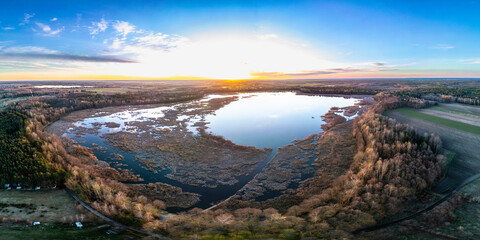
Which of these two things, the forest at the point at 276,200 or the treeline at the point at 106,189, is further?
the treeline at the point at 106,189

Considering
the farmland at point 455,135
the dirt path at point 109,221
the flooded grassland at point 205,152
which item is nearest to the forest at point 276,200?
the dirt path at point 109,221

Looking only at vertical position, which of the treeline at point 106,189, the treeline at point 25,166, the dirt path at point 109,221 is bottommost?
the dirt path at point 109,221

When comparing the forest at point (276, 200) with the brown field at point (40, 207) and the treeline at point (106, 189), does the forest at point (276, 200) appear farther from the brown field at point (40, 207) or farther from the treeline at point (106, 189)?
the brown field at point (40, 207)

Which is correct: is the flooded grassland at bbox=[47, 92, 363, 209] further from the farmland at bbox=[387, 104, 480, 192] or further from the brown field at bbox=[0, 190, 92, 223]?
the farmland at bbox=[387, 104, 480, 192]

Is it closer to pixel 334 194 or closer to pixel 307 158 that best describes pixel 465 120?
pixel 307 158

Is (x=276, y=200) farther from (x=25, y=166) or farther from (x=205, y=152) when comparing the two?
(x=25, y=166)

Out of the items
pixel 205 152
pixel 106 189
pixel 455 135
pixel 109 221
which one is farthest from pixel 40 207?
pixel 455 135

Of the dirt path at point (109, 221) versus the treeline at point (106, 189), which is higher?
the treeline at point (106, 189)

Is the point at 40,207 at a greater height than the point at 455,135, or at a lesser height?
lesser
